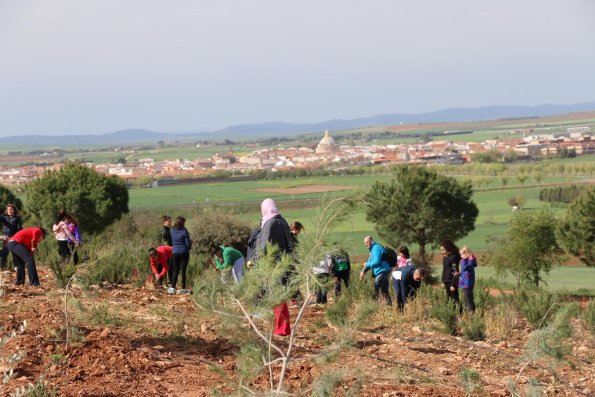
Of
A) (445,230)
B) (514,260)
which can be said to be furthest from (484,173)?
(514,260)

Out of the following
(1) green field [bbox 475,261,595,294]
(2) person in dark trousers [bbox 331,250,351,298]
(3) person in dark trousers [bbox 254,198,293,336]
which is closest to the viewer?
(3) person in dark trousers [bbox 254,198,293,336]

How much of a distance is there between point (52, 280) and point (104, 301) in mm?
2917

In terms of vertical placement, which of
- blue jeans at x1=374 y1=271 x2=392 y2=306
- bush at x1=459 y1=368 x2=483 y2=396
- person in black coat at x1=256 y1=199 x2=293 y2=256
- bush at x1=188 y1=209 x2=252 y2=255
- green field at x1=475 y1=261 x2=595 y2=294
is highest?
person in black coat at x1=256 y1=199 x2=293 y2=256

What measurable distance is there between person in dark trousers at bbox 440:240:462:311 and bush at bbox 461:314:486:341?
1.33 metres

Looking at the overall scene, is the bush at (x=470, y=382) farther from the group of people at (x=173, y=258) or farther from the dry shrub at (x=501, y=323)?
the group of people at (x=173, y=258)

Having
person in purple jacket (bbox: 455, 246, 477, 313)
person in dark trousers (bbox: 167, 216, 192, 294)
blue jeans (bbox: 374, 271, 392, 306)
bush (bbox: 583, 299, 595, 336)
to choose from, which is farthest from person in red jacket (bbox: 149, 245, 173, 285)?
bush (bbox: 583, 299, 595, 336)

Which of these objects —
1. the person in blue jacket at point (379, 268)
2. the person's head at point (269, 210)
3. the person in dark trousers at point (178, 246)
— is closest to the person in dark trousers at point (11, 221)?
the person in dark trousers at point (178, 246)

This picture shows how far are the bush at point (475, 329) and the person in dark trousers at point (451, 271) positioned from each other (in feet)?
4.37

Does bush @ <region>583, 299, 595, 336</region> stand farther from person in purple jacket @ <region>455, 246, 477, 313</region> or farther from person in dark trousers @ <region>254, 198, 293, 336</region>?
person in dark trousers @ <region>254, 198, 293, 336</region>

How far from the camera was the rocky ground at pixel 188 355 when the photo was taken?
6.61 meters

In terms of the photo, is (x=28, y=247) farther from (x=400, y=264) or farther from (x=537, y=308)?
(x=537, y=308)

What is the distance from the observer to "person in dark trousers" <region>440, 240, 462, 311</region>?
11.4 m

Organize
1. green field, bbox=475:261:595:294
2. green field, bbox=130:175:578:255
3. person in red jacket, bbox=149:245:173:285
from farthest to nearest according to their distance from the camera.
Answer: green field, bbox=130:175:578:255 → green field, bbox=475:261:595:294 → person in red jacket, bbox=149:245:173:285

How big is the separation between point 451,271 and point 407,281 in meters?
0.59
